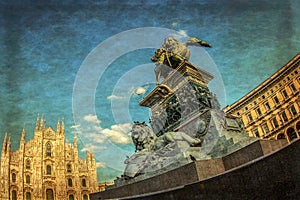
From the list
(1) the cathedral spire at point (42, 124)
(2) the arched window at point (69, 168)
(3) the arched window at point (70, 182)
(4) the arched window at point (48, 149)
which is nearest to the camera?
(3) the arched window at point (70, 182)

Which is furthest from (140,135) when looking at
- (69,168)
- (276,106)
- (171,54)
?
(69,168)

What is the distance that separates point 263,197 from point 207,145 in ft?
8.56

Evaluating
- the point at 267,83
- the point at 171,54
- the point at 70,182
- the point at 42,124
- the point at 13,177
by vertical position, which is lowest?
the point at 171,54

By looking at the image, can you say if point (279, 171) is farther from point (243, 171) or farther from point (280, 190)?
point (243, 171)

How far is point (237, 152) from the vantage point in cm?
483

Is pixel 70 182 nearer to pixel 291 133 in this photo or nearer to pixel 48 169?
pixel 48 169

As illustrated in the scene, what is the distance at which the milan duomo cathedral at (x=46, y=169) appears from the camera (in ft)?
124

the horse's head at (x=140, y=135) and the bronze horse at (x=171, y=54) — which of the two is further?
the bronze horse at (x=171, y=54)

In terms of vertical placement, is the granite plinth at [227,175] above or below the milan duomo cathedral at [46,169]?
below

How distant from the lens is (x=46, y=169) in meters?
42.1

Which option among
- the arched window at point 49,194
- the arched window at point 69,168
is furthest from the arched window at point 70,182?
the arched window at point 49,194

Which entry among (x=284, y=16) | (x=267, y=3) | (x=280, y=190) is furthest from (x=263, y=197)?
(x=267, y=3)

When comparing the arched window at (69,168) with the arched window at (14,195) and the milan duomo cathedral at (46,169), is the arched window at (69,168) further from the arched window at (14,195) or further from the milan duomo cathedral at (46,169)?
the arched window at (14,195)

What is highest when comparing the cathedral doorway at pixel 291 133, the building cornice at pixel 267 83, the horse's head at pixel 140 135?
the building cornice at pixel 267 83
